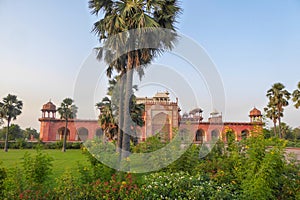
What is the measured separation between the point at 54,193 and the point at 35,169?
1.05 meters

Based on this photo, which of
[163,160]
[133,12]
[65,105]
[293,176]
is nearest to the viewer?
[293,176]

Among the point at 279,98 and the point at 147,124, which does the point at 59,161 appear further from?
the point at 279,98

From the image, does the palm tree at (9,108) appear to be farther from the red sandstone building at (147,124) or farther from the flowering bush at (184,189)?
the flowering bush at (184,189)

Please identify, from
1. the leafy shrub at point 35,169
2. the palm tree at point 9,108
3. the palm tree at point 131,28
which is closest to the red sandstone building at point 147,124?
the palm tree at point 9,108

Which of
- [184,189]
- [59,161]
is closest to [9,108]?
[59,161]

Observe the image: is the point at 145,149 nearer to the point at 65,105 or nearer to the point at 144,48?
the point at 144,48

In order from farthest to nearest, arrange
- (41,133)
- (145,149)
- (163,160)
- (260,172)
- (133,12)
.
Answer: (41,133)
(133,12)
(145,149)
(163,160)
(260,172)

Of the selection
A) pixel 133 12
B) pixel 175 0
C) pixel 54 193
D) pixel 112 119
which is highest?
Answer: pixel 175 0

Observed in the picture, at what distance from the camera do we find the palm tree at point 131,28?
796 cm

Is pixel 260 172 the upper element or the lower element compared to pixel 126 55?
lower

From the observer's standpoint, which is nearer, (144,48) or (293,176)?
(293,176)

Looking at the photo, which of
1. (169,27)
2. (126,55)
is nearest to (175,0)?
(169,27)

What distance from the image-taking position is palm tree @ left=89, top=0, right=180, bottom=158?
7.96 m

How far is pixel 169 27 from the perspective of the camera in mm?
8664
